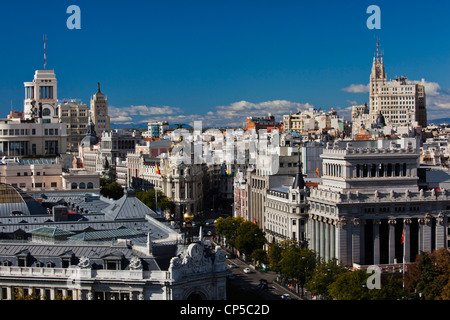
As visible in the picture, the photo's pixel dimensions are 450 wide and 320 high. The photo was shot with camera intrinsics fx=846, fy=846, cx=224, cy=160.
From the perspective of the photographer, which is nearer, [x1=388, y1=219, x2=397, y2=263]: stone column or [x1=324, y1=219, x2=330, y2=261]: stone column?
[x1=388, y1=219, x2=397, y2=263]: stone column

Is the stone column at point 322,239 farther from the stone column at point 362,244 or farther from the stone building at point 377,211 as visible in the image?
the stone column at point 362,244

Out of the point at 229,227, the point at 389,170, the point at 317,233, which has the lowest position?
the point at 229,227

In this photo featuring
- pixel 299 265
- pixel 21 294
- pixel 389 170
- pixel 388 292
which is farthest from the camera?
pixel 389 170

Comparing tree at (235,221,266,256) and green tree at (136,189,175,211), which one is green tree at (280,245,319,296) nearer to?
tree at (235,221,266,256)

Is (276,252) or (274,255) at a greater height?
(276,252)

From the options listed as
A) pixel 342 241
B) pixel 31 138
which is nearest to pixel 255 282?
pixel 342 241

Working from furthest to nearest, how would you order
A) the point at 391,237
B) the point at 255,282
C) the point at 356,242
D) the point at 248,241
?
the point at 248,241 < the point at 255,282 < the point at 391,237 < the point at 356,242

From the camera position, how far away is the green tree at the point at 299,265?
90312 millimetres

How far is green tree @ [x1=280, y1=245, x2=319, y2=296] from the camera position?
90312mm

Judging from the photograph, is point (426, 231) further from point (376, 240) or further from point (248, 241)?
point (248, 241)

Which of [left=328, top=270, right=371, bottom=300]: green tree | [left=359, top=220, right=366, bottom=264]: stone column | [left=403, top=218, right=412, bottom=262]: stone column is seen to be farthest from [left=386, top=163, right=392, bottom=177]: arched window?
[left=328, top=270, right=371, bottom=300]: green tree

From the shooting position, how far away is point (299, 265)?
9044 centimetres

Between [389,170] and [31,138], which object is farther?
[31,138]

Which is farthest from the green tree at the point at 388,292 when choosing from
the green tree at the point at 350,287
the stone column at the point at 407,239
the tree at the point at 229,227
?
the tree at the point at 229,227
